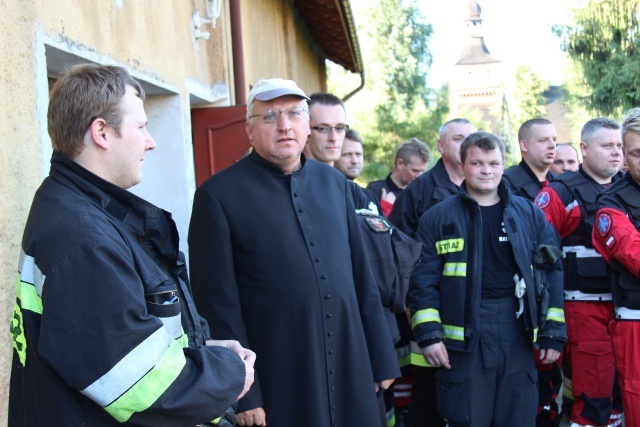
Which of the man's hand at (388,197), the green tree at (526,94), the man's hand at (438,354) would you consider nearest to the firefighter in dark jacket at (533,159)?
the man's hand at (388,197)

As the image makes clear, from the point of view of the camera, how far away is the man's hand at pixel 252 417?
2.99 m

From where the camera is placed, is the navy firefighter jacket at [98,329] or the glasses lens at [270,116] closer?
the navy firefighter jacket at [98,329]

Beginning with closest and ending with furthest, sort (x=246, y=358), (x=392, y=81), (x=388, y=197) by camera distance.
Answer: (x=246, y=358), (x=388, y=197), (x=392, y=81)

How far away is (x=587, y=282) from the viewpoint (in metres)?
5.07

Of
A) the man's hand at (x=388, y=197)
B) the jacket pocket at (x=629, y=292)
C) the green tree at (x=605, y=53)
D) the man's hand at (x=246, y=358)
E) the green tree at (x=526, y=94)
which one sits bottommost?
the jacket pocket at (x=629, y=292)

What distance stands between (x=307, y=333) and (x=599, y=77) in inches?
814

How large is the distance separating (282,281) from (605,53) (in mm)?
20810

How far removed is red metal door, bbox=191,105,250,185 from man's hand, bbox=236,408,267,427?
2904 mm

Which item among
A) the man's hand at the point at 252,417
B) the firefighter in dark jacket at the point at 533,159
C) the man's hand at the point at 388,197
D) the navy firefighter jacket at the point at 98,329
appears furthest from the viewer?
the man's hand at the point at 388,197

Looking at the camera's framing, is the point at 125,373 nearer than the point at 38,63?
Yes

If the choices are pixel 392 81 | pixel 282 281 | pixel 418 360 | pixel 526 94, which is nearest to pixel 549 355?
pixel 418 360

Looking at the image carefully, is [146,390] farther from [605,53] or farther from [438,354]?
[605,53]

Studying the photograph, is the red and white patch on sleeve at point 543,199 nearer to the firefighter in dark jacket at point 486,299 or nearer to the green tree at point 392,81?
the firefighter in dark jacket at point 486,299

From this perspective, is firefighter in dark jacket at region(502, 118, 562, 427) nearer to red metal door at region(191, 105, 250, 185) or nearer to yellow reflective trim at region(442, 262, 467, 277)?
yellow reflective trim at region(442, 262, 467, 277)
